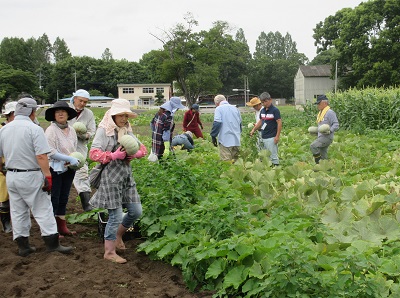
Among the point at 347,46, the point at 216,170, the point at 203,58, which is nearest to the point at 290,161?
the point at 216,170

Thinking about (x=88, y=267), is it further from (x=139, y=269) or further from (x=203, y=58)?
(x=203, y=58)

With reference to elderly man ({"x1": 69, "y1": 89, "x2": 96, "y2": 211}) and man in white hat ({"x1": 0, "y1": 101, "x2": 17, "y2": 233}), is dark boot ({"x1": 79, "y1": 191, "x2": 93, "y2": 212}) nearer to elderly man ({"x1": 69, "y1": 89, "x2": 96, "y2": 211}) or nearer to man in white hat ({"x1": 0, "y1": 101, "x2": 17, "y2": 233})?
elderly man ({"x1": 69, "y1": 89, "x2": 96, "y2": 211})

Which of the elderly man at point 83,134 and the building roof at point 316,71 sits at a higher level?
the building roof at point 316,71

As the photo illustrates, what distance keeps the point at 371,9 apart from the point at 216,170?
4507cm

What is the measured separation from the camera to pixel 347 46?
4862cm

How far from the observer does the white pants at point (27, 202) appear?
5.54m

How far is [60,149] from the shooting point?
6422 millimetres

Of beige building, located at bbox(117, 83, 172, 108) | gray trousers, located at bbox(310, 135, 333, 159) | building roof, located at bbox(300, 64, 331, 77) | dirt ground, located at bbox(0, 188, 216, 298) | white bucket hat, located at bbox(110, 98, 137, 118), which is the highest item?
building roof, located at bbox(300, 64, 331, 77)

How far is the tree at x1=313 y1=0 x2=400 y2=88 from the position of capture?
147 ft

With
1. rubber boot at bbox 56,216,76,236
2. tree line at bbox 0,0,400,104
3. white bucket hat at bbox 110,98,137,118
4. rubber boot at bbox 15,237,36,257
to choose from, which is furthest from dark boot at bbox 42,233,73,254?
tree line at bbox 0,0,400,104

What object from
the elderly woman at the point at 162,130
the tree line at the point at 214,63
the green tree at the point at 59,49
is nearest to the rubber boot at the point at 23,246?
the elderly woman at the point at 162,130

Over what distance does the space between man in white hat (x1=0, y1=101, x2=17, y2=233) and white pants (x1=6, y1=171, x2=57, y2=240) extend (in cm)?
83

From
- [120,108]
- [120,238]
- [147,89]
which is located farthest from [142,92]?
[120,108]

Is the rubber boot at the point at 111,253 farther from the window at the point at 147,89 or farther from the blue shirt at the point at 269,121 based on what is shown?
the window at the point at 147,89
